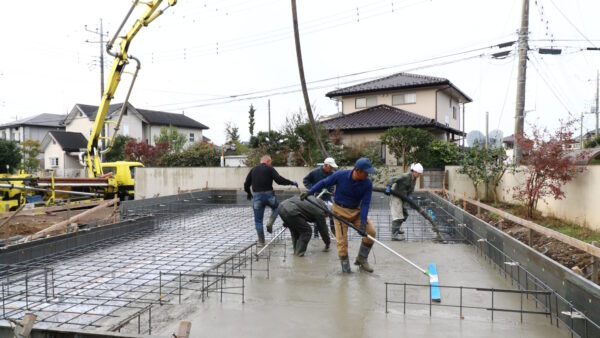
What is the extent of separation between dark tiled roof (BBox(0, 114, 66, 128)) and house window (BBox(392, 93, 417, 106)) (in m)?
27.0

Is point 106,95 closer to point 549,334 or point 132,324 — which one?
point 132,324

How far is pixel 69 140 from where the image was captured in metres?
27.6

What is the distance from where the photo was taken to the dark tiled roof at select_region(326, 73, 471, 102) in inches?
638

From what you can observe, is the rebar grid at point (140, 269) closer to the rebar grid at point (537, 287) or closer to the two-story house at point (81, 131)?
the rebar grid at point (537, 287)

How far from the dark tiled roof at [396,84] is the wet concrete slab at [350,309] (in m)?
13.0

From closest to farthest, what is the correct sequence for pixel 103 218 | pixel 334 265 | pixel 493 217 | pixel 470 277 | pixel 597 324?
pixel 597 324, pixel 470 277, pixel 334 265, pixel 103 218, pixel 493 217

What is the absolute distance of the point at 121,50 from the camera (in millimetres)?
10125

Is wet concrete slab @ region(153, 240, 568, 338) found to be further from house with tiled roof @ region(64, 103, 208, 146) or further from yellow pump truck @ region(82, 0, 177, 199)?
house with tiled roof @ region(64, 103, 208, 146)

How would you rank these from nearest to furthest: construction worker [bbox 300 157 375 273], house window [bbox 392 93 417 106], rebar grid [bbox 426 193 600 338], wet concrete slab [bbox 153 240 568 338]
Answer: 1. rebar grid [bbox 426 193 600 338]
2. wet concrete slab [bbox 153 240 568 338]
3. construction worker [bbox 300 157 375 273]
4. house window [bbox 392 93 417 106]

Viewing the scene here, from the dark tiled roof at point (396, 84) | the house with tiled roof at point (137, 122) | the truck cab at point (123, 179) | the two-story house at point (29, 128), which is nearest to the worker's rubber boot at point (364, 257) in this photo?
the truck cab at point (123, 179)

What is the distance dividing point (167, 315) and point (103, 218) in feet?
15.4

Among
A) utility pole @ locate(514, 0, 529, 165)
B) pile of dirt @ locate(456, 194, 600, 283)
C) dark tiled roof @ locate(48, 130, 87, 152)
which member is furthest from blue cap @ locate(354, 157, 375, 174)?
dark tiled roof @ locate(48, 130, 87, 152)

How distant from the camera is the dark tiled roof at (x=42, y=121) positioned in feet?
102

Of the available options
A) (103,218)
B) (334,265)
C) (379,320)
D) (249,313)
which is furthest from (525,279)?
(103,218)
